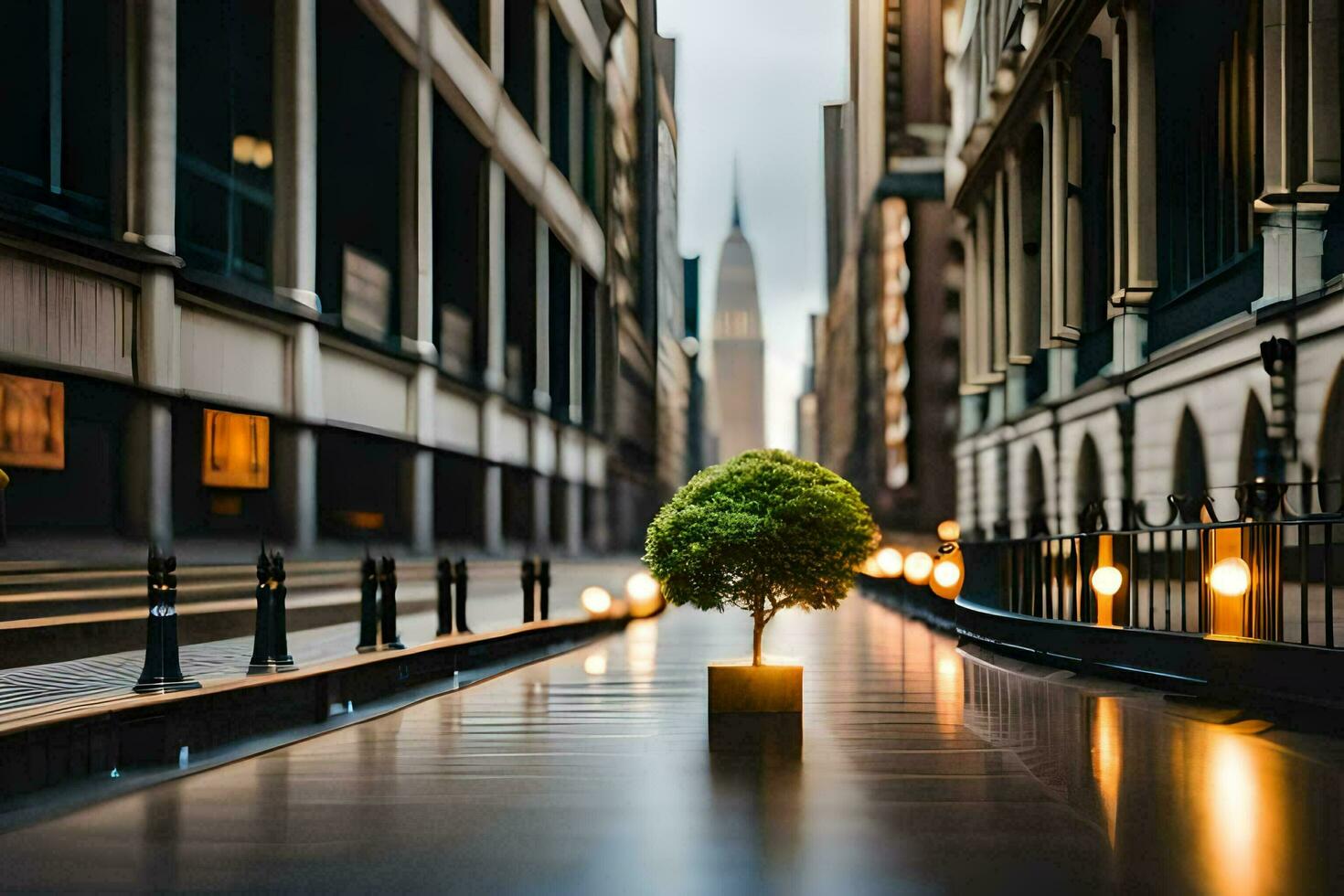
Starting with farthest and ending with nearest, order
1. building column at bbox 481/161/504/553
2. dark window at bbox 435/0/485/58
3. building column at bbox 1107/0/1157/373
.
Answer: building column at bbox 481/161/504/553 → dark window at bbox 435/0/485/58 → building column at bbox 1107/0/1157/373

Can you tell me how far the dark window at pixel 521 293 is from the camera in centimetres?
4116

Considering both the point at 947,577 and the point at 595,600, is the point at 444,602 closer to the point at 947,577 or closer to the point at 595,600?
the point at 595,600

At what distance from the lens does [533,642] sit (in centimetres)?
2111

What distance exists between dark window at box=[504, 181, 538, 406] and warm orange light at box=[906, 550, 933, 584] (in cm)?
1238

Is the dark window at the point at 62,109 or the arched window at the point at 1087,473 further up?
the dark window at the point at 62,109

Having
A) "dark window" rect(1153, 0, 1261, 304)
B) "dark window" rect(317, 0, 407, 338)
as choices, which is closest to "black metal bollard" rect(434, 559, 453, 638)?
"dark window" rect(317, 0, 407, 338)

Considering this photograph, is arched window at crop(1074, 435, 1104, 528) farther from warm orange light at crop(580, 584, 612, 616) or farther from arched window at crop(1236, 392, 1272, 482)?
warm orange light at crop(580, 584, 612, 616)

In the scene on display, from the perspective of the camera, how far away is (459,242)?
35875 millimetres

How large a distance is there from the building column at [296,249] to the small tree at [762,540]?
38.4 ft

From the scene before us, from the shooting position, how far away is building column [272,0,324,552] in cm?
2258

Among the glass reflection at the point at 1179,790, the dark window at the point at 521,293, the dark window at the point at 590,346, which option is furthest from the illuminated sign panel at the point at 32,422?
the dark window at the point at 590,346

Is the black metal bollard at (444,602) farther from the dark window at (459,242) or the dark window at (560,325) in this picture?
the dark window at (560,325)

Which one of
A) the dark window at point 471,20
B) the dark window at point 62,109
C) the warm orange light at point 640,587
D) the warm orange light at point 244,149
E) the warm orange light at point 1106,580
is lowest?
the warm orange light at point 640,587

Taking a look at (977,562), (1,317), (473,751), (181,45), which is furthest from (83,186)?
(977,562)
